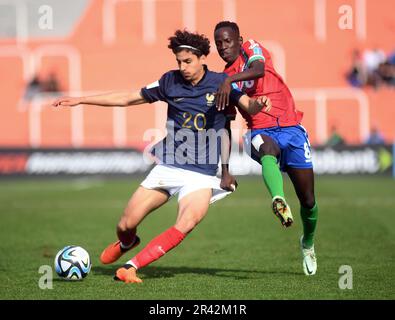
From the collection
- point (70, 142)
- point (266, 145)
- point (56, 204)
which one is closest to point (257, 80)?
point (266, 145)

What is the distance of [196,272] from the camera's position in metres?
9.66

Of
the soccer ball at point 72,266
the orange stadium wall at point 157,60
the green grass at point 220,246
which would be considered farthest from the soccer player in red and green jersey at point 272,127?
the orange stadium wall at point 157,60

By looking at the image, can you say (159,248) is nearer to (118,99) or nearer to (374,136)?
(118,99)

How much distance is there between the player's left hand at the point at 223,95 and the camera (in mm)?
8203

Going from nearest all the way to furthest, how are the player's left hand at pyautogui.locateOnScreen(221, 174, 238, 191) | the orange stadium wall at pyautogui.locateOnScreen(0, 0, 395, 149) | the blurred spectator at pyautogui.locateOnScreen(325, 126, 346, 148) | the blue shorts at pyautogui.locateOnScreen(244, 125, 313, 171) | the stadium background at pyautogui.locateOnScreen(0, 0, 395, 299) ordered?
1. the player's left hand at pyautogui.locateOnScreen(221, 174, 238, 191)
2. the blue shorts at pyautogui.locateOnScreen(244, 125, 313, 171)
3. the stadium background at pyautogui.locateOnScreen(0, 0, 395, 299)
4. the blurred spectator at pyautogui.locateOnScreen(325, 126, 346, 148)
5. the orange stadium wall at pyautogui.locateOnScreen(0, 0, 395, 149)

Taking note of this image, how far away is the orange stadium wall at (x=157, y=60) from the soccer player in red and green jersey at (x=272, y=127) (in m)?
22.8

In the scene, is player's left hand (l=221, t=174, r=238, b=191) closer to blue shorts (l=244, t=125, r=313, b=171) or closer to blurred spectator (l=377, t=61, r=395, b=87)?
blue shorts (l=244, t=125, r=313, b=171)

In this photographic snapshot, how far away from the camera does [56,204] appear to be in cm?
1912

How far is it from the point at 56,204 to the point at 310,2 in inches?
681

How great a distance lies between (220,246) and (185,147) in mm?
3889

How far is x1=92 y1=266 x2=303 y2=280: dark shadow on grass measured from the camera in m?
9.29

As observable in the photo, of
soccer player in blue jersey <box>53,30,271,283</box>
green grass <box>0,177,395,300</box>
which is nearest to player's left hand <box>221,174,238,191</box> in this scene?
soccer player in blue jersey <box>53,30,271,283</box>

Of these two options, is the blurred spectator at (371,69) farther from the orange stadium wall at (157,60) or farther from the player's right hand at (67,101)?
the player's right hand at (67,101)
